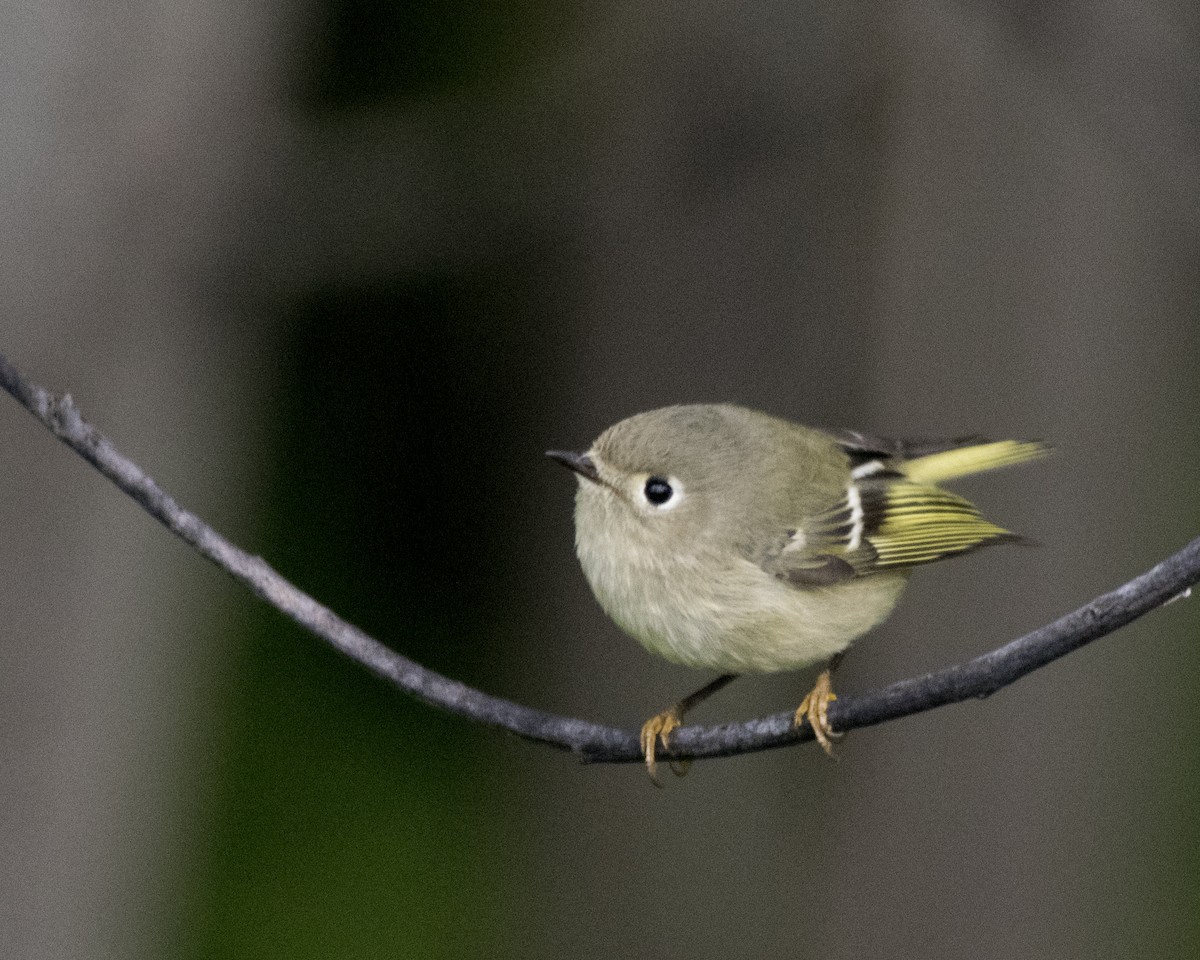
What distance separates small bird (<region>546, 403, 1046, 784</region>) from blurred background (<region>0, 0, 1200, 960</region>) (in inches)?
28.7

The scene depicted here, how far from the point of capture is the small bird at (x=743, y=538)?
1.50 meters

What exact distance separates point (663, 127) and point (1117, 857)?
5.35 feet

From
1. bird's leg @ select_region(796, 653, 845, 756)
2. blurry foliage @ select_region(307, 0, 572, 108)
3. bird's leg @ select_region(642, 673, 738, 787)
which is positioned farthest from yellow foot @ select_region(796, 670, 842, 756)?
blurry foliage @ select_region(307, 0, 572, 108)

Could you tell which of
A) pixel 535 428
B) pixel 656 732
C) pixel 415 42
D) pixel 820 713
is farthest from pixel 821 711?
pixel 415 42

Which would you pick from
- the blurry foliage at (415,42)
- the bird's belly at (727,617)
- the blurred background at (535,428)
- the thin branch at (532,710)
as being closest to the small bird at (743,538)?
the bird's belly at (727,617)

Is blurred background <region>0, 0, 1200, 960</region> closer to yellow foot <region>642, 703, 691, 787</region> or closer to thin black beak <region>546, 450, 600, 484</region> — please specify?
yellow foot <region>642, 703, 691, 787</region>

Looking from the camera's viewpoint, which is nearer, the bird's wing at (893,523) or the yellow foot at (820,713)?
the yellow foot at (820,713)

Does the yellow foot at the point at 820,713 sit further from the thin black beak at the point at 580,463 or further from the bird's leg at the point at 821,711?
the thin black beak at the point at 580,463

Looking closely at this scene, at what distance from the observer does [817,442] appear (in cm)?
184

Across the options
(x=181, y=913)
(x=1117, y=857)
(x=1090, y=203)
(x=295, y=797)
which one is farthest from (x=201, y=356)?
(x=1117, y=857)

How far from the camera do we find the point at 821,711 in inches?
56.6

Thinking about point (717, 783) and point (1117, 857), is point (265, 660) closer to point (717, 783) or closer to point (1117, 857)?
point (717, 783)

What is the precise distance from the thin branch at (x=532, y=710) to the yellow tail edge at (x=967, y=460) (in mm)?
651

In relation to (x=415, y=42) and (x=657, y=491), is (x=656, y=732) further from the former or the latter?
(x=415, y=42)
